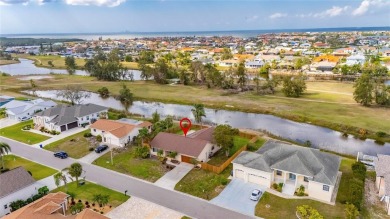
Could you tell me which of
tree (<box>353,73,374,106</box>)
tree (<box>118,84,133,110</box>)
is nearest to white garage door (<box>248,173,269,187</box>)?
tree (<box>353,73,374,106</box>)

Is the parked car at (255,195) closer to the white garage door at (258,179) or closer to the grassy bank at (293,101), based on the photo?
the white garage door at (258,179)

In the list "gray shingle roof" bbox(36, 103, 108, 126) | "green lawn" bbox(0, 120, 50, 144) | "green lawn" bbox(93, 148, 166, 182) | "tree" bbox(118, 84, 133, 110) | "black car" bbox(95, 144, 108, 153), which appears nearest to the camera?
"green lawn" bbox(93, 148, 166, 182)

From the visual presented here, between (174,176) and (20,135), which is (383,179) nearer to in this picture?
(174,176)

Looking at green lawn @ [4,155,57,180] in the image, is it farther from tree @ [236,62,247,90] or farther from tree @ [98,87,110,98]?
tree @ [236,62,247,90]

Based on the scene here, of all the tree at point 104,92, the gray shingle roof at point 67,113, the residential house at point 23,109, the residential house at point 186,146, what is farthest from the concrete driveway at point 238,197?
the tree at point 104,92

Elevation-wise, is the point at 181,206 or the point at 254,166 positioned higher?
the point at 254,166

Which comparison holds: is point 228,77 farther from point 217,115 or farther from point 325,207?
point 325,207

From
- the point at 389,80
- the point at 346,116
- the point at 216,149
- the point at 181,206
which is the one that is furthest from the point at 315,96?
the point at 181,206
